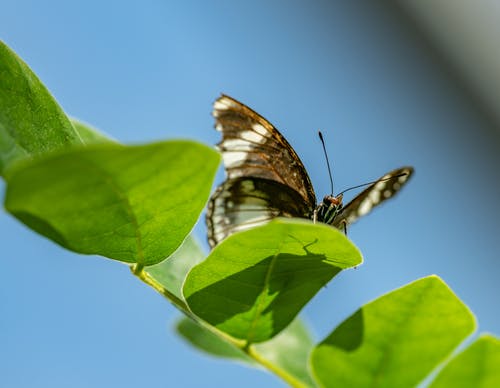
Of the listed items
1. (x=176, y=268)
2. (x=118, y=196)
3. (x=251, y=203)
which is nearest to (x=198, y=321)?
(x=176, y=268)

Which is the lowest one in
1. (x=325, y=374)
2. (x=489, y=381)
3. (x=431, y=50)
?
(x=325, y=374)

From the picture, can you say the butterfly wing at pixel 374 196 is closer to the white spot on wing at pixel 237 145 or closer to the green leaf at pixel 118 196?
the white spot on wing at pixel 237 145

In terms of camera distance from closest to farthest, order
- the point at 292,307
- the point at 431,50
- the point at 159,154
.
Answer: the point at 159,154 → the point at 292,307 → the point at 431,50

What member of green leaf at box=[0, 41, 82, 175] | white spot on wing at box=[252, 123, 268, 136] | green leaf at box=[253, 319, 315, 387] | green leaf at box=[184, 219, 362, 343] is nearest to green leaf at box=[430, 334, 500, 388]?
green leaf at box=[184, 219, 362, 343]

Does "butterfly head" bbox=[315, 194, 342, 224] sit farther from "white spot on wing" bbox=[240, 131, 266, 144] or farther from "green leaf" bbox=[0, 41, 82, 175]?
"green leaf" bbox=[0, 41, 82, 175]

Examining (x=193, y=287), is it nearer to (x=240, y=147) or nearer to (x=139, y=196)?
(x=139, y=196)

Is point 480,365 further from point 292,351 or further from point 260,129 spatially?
point 260,129

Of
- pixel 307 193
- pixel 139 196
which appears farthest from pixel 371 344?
pixel 307 193
